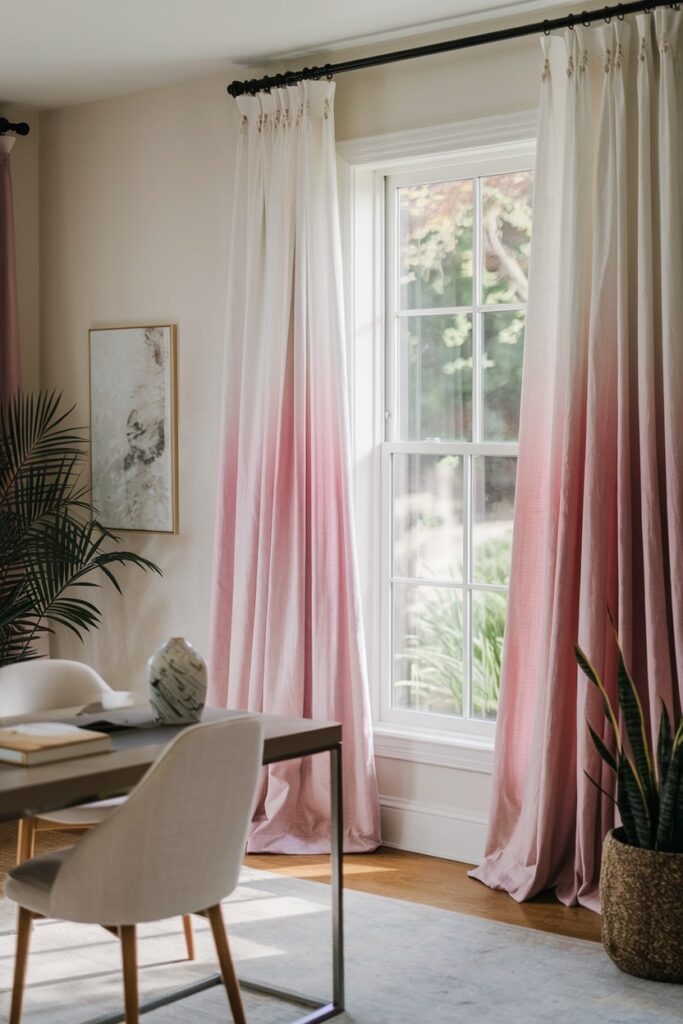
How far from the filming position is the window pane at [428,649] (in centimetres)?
441

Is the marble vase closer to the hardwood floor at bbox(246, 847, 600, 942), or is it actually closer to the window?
the hardwood floor at bbox(246, 847, 600, 942)

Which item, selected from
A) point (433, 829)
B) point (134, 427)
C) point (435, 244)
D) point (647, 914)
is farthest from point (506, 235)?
point (647, 914)

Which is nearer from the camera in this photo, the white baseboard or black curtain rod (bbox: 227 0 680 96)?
black curtain rod (bbox: 227 0 680 96)

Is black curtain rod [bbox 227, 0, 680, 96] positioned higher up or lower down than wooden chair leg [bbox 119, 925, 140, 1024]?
higher up

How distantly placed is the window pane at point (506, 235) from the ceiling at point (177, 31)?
56cm

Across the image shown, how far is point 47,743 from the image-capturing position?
2514 millimetres

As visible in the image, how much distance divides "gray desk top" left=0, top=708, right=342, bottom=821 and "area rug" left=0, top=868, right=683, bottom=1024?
0.69 meters

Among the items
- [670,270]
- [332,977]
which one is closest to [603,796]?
[332,977]

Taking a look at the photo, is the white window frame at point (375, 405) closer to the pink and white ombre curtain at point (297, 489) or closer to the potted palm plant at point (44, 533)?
the pink and white ombre curtain at point (297, 489)

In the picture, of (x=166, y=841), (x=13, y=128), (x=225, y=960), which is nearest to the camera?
(x=166, y=841)

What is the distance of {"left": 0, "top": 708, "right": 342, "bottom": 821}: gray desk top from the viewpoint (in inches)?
90.8

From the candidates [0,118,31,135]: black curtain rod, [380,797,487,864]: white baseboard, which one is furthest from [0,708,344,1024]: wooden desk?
[0,118,31,135]: black curtain rod

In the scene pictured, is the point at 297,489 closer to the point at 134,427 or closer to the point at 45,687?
the point at 134,427

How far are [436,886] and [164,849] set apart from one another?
1.76m
